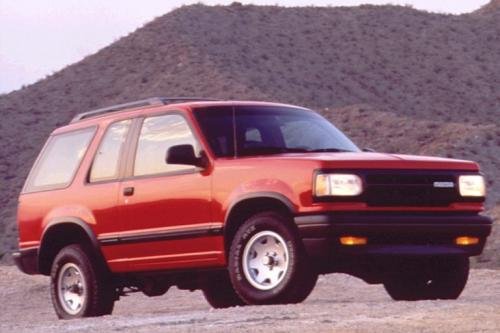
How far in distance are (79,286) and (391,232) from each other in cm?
349

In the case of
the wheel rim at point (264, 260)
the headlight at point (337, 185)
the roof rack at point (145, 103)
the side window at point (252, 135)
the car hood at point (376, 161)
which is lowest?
the wheel rim at point (264, 260)

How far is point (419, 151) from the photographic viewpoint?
46656 mm

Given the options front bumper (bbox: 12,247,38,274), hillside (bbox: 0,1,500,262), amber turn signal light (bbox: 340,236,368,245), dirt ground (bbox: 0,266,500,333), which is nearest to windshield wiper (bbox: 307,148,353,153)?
amber turn signal light (bbox: 340,236,368,245)

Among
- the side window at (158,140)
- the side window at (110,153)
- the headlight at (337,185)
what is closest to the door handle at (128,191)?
the side window at (158,140)

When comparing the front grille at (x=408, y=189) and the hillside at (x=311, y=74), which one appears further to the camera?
the hillside at (x=311, y=74)

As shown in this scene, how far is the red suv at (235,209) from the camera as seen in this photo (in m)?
11.8

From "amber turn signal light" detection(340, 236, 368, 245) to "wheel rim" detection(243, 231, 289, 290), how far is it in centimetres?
53

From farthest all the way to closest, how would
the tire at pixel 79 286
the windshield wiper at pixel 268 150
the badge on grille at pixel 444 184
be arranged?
the tire at pixel 79 286 < the windshield wiper at pixel 268 150 < the badge on grille at pixel 444 184

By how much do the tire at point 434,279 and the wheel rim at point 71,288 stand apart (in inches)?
112

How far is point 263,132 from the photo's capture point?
42.7 ft

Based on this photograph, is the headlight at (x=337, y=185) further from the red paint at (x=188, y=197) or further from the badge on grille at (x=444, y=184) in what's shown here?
the badge on grille at (x=444, y=184)

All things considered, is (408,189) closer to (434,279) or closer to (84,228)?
(434,279)

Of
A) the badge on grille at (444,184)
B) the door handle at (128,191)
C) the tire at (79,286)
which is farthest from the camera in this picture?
the tire at (79,286)

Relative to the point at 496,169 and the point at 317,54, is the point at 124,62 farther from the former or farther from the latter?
the point at 496,169
